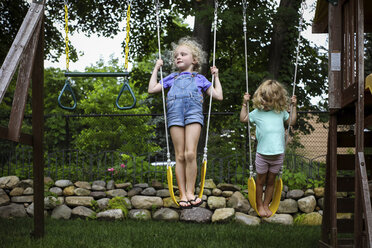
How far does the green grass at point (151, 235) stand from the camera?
4.62 metres

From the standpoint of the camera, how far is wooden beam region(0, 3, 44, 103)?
355 cm

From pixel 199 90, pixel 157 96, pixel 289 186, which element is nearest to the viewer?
pixel 199 90

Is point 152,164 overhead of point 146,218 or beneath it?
overhead

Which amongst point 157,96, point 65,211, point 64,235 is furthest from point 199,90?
point 157,96

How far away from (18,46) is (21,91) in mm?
408

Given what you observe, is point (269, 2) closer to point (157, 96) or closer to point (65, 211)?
point (157, 96)

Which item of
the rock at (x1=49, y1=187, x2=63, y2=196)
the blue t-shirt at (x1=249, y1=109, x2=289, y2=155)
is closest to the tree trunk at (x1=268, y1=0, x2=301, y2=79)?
the blue t-shirt at (x1=249, y1=109, x2=289, y2=155)

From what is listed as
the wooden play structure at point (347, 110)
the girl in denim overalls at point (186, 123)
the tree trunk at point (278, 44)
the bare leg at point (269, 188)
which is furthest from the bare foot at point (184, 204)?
the tree trunk at point (278, 44)

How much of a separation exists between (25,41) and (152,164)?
144 inches

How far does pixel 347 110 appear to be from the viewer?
13.6 feet

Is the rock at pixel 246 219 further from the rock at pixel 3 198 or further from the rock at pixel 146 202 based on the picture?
the rock at pixel 3 198

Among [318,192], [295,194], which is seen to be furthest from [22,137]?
[318,192]

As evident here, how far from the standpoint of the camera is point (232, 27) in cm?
755

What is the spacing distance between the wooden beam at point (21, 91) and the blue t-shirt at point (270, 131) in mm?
2296
